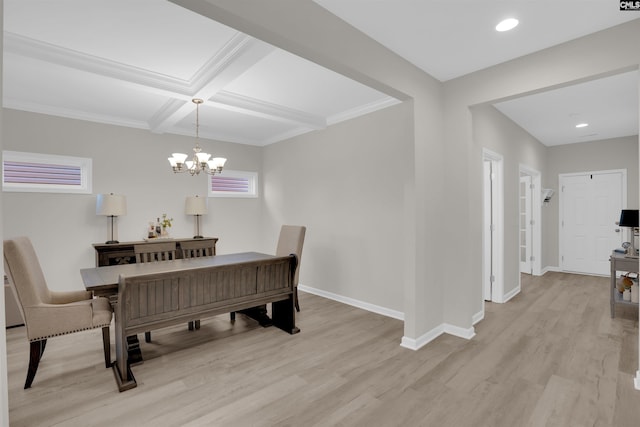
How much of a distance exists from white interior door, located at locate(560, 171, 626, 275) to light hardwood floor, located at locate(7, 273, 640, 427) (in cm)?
300

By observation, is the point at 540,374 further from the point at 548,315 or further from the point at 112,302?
the point at 112,302

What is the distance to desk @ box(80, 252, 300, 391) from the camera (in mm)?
2492

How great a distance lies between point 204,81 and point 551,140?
20.5 ft

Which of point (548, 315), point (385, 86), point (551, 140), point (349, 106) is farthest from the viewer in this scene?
point (551, 140)

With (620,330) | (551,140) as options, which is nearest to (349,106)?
(620,330)

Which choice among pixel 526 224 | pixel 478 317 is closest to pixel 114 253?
pixel 478 317

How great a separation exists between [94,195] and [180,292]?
108 inches

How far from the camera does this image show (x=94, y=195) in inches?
176

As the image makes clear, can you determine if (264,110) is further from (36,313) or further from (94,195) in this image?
(36,313)

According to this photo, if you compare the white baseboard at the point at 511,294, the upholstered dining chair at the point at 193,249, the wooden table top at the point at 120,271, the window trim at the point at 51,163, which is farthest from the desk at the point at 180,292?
the white baseboard at the point at 511,294

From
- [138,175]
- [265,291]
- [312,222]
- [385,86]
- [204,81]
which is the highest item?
[204,81]

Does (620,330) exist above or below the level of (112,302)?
below

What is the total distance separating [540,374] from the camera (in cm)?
255

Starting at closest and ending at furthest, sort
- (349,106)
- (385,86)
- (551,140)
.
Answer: (385,86)
(349,106)
(551,140)
